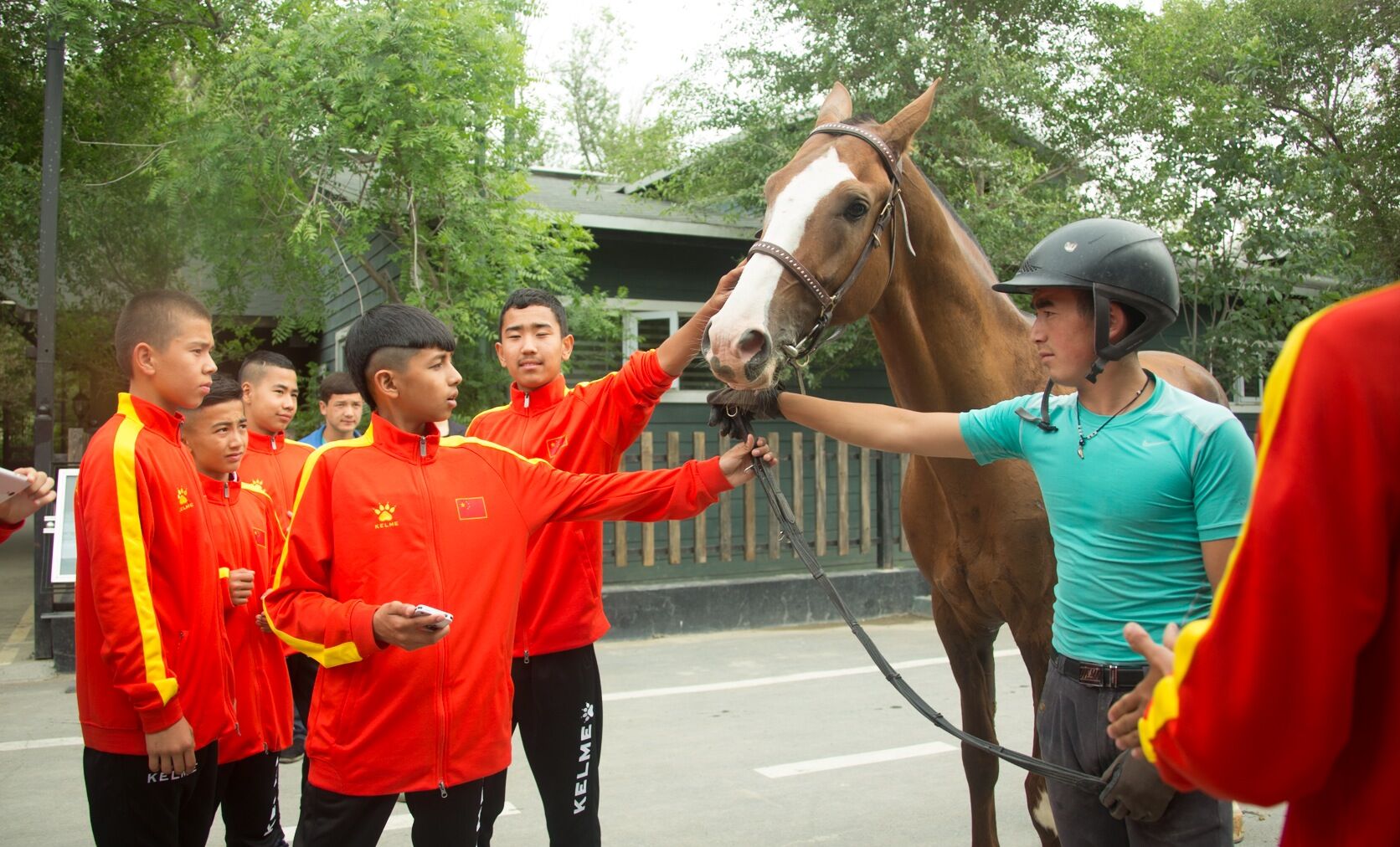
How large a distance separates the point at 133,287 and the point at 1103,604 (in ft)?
44.8

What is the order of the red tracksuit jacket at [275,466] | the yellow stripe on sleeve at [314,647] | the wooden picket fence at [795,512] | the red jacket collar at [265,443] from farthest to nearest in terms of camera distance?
the wooden picket fence at [795,512] < the red jacket collar at [265,443] < the red tracksuit jacket at [275,466] < the yellow stripe on sleeve at [314,647]

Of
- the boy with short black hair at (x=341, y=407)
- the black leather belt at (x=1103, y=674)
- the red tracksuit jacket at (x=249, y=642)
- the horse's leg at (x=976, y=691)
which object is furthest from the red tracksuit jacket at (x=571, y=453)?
the boy with short black hair at (x=341, y=407)

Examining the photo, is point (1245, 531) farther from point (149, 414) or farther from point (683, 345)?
point (149, 414)

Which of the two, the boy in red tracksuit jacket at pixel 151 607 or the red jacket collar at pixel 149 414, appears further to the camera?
the red jacket collar at pixel 149 414

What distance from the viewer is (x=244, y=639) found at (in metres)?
3.29

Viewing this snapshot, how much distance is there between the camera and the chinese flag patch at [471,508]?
2.57 meters

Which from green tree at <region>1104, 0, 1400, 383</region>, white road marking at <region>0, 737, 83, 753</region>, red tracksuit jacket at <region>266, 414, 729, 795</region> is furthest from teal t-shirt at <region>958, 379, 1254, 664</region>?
green tree at <region>1104, 0, 1400, 383</region>

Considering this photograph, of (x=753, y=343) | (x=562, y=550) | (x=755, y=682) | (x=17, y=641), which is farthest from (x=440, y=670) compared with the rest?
(x=17, y=641)

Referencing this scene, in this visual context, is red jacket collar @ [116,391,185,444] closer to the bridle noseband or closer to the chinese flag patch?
the chinese flag patch

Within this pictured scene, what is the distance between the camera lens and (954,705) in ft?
20.9

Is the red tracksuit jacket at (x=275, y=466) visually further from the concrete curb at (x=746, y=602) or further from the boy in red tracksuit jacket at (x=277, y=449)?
the concrete curb at (x=746, y=602)

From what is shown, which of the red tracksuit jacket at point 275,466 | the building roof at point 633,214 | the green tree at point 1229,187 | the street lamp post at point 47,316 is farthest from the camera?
the building roof at point 633,214

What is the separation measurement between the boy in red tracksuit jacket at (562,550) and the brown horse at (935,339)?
252 mm

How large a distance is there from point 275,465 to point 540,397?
2.24 metres
